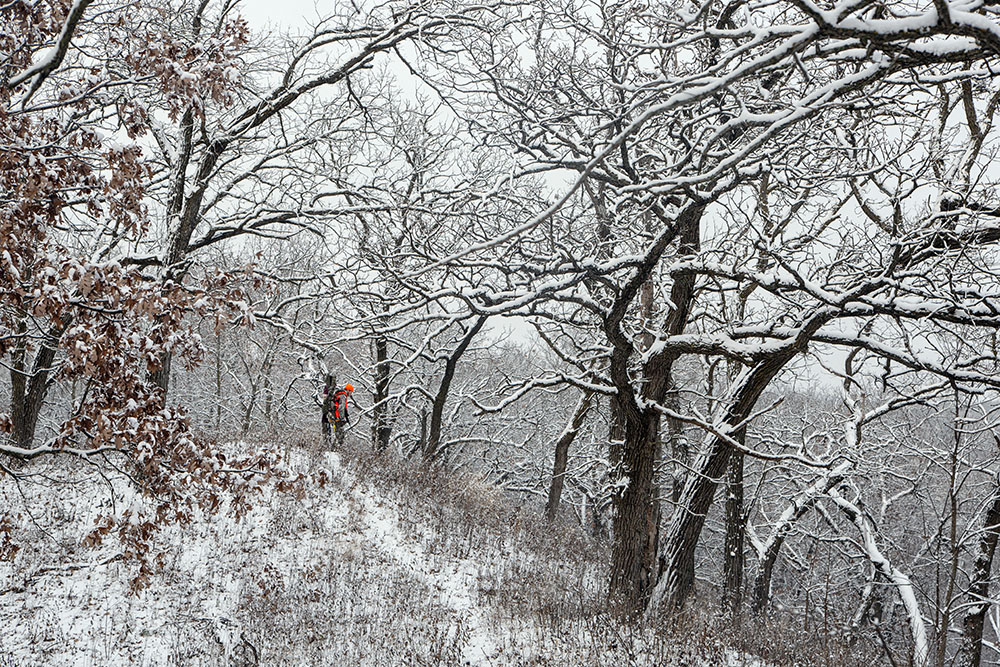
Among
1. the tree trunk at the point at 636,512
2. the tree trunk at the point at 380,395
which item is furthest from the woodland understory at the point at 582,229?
the tree trunk at the point at 380,395

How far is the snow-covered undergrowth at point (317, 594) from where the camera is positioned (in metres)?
6.62

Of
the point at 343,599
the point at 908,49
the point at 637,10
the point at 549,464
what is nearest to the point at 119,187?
the point at 637,10

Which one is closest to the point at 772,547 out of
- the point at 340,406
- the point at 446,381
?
the point at 446,381

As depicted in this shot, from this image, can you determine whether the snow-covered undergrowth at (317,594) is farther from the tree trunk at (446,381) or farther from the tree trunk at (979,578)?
the tree trunk at (979,578)

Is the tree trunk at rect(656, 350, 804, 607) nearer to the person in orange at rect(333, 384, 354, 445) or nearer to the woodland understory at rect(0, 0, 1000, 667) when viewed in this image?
the woodland understory at rect(0, 0, 1000, 667)

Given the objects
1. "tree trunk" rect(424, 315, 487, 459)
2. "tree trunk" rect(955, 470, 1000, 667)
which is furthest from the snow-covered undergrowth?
"tree trunk" rect(955, 470, 1000, 667)

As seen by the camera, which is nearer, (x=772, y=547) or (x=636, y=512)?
(x=636, y=512)

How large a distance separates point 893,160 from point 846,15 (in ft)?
9.01

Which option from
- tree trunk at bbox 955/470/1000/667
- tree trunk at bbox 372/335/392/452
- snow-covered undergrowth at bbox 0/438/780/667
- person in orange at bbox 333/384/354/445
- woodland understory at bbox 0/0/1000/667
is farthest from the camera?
tree trunk at bbox 372/335/392/452

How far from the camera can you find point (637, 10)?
18.2 feet

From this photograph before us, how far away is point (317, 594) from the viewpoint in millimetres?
7914

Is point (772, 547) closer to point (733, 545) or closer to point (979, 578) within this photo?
point (733, 545)

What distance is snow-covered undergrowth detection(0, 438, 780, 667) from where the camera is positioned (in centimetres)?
662

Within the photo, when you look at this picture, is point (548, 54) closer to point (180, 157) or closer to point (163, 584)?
point (180, 157)
